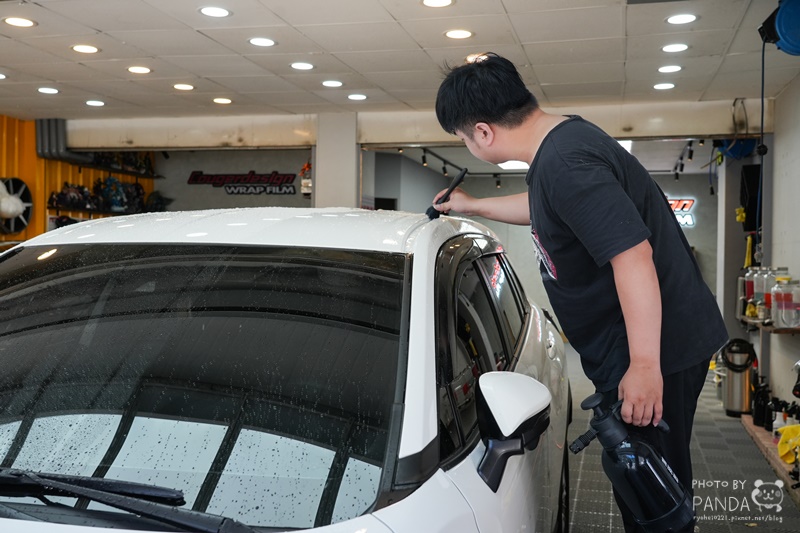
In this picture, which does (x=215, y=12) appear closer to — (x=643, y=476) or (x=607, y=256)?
(x=607, y=256)

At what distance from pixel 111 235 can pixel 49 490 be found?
829 millimetres

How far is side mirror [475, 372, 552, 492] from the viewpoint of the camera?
54.8 inches

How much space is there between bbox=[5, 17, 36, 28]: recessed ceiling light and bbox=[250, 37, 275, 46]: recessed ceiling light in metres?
1.53

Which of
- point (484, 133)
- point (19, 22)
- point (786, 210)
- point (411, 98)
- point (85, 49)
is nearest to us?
point (484, 133)

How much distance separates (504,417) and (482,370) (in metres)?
0.42

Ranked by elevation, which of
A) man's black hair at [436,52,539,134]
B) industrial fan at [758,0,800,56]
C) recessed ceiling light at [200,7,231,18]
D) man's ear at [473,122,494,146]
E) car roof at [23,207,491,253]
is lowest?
car roof at [23,207,491,253]

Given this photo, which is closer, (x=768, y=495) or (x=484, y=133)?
(x=484, y=133)

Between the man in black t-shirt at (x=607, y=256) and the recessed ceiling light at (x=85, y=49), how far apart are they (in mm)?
5268

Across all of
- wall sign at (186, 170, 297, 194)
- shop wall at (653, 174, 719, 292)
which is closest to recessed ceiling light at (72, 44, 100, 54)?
wall sign at (186, 170, 297, 194)

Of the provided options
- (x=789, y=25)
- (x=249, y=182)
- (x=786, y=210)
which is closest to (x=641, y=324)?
(x=789, y=25)

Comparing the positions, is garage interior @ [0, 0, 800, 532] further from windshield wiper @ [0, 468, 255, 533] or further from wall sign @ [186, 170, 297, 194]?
windshield wiper @ [0, 468, 255, 533]

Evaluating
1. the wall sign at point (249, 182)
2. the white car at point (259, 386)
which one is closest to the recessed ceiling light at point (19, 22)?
the white car at point (259, 386)

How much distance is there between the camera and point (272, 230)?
1.82m

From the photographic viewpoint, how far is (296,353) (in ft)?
4.92
